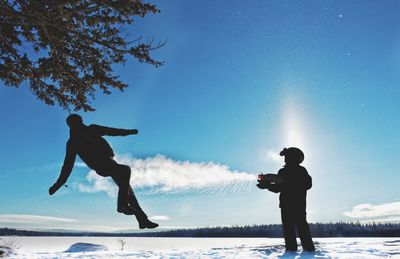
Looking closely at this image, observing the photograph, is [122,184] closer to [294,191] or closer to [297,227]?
[294,191]

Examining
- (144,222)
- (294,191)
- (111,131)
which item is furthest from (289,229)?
(111,131)

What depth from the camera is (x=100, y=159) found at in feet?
14.7

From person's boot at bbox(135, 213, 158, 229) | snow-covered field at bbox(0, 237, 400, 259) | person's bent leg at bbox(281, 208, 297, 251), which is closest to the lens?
person's boot at bbox(135, 213, 158, 229)

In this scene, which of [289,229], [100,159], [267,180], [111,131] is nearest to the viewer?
[100,159]

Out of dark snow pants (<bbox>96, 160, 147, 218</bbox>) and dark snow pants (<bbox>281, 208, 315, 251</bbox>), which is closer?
dark snow pants (<bbox>96, 160, 147, 218</bbox>)

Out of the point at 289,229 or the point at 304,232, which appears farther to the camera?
the point at 289,229

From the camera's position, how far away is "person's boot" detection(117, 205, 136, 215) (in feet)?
14.7

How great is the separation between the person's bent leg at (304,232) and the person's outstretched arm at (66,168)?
4820 millimetres

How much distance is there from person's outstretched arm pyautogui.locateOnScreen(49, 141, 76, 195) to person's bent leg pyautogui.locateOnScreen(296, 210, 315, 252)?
482cm

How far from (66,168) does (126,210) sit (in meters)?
1.21

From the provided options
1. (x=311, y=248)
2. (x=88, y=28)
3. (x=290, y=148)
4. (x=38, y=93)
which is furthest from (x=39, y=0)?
(x=311, y=248)

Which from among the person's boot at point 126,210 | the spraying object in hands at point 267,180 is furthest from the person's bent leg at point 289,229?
the person's boot at point 126,210

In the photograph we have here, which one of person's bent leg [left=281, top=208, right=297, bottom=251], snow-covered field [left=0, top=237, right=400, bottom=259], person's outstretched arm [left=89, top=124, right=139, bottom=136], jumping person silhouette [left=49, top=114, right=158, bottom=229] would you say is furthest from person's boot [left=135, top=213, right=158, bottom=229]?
person's bent leg [left=281, top=208, right=297, bottom=251]

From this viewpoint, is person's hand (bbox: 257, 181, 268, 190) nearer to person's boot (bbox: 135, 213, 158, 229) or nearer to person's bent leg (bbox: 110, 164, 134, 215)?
person's boot (bbox: 135, 213, 158, 229)
